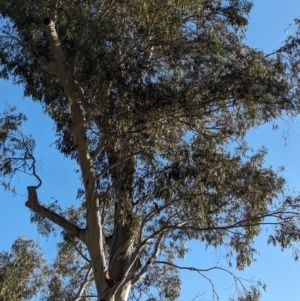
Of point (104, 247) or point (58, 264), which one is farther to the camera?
point (58, 264)

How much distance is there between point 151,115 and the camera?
8.49m

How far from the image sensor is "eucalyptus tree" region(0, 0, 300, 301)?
28.5 ft

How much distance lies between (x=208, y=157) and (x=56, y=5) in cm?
299

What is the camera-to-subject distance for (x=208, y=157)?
28.6 feet

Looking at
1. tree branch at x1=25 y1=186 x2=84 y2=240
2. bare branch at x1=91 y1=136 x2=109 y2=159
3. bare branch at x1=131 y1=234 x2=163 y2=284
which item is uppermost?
bare branch at x1=91 y1=136 x2=109 y2=159

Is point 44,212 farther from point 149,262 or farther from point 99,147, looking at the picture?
point 149,262

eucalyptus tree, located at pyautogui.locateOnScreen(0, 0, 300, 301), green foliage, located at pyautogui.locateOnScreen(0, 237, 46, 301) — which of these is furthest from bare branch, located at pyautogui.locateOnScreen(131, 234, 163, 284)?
green foliage, located at pyautogui.locateOnScreen(0, 237, 46, 301)

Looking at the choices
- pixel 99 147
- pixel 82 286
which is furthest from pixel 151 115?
pixel 82 286

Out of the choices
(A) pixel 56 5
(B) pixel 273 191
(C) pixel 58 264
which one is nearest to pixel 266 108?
(B) pixel 273 191

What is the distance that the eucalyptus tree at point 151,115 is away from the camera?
8.68 m

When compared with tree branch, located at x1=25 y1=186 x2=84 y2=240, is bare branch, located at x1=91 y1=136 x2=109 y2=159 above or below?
above

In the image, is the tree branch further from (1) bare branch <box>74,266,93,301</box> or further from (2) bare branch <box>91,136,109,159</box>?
(1) bare branch <box>74,266,93,301</box>

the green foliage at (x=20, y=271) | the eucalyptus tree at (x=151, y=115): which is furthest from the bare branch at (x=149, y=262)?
the green foliage at (x=20, y=271)

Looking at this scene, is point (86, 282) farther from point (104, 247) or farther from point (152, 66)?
point (152, 66)
